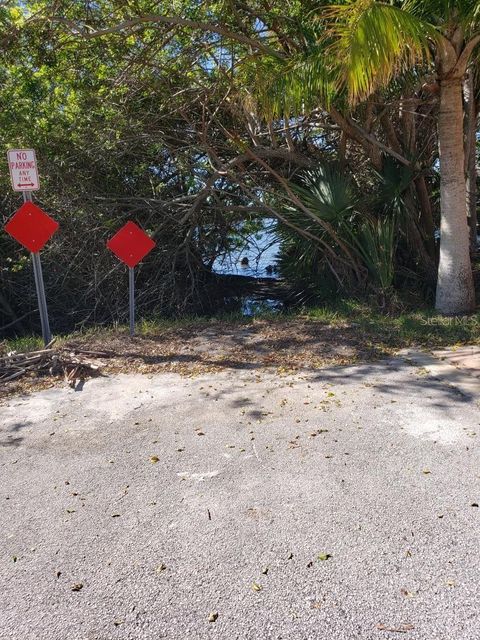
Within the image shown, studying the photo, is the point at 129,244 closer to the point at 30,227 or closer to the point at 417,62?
the point at 30,227

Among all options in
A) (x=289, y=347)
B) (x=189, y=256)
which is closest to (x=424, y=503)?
(x=289, y=347)

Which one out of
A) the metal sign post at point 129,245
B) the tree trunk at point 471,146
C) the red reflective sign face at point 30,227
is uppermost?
the tree trunk at point 471,146

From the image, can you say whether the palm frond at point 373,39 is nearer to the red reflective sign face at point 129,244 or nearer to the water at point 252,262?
the red reflective sign face at point 129,244

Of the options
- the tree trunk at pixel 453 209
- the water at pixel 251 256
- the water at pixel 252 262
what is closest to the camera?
the tree trunk at pixel 453 209

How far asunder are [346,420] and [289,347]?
2.46m

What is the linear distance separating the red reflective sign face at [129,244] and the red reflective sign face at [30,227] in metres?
0.88

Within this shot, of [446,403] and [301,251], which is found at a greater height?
[301,251]

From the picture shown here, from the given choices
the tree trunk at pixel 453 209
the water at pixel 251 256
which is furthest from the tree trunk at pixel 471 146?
the water at pixel 251 256

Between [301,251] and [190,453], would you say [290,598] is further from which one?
[301,251]

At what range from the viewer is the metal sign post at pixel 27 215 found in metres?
6.89

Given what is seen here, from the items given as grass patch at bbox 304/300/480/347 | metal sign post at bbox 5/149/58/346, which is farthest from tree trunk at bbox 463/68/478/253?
metal sign post at bbox 5/149/58/346

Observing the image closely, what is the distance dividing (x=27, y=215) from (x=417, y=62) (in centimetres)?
538

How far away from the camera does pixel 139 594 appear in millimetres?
2832

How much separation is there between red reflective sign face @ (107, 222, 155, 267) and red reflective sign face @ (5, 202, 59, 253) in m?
0.88
